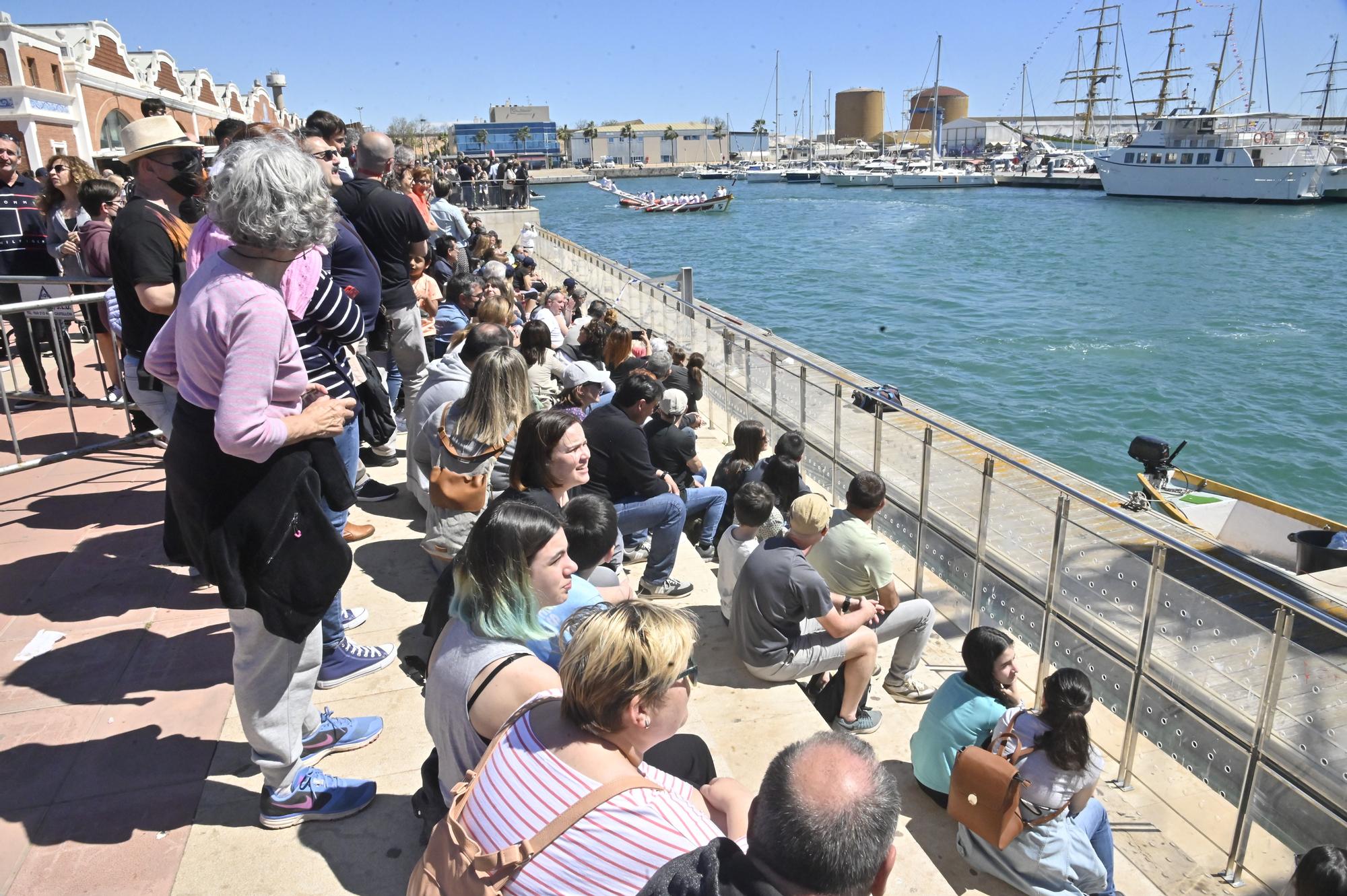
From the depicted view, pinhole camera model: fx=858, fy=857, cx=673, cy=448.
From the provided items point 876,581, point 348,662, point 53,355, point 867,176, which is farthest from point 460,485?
point 867,176

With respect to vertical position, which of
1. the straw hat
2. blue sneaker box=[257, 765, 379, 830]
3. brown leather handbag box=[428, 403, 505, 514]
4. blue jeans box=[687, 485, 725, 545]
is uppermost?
the straw hat

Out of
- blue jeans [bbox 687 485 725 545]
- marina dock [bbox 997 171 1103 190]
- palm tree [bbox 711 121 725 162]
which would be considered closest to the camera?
blue jeans [bbox 687 485 725 545]

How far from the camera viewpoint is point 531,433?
3689 millimetres

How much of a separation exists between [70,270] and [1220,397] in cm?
2306

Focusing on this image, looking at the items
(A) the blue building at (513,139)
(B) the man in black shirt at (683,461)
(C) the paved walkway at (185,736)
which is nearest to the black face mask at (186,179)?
(C) the paved walkway at (185,736)

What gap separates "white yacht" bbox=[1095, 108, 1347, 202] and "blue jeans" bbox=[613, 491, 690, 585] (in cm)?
7952

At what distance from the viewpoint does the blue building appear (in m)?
146

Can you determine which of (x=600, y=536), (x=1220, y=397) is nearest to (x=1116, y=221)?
(x=1220, y=397)

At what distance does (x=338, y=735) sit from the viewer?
310cm

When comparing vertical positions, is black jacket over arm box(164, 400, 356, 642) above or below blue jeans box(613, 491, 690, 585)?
above

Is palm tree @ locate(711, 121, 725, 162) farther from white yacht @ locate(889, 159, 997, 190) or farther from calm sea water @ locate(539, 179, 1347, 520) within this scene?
calm sea water @ locate(539, 179, 1347, 520)

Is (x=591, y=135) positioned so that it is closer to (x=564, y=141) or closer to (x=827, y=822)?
(x=564, y=141)

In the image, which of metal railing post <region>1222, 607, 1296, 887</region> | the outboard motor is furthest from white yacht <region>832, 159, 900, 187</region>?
metal railing post <region>1222, 607, 1296, 887</region>

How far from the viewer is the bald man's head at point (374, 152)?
18.1ft
